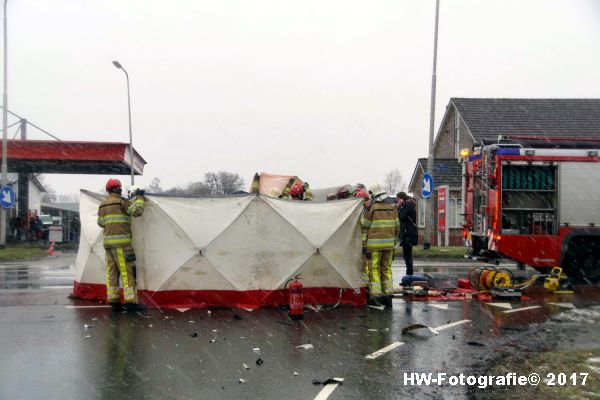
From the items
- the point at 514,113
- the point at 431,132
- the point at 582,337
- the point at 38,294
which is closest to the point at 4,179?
the point at 38,294

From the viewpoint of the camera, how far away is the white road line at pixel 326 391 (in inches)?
209

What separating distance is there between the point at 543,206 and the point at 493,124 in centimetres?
2029

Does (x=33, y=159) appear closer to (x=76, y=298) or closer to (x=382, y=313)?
(x=76, y=298)

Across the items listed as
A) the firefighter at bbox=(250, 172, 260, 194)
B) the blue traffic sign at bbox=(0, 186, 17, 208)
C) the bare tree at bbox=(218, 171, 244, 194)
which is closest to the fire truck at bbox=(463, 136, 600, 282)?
the firefighter at bbox=(250, 172, 260, 194)

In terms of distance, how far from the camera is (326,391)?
5488 millimetres

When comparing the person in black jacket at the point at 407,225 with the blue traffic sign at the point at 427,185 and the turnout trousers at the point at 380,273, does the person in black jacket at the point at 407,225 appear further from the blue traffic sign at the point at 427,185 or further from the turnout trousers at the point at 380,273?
the blue traffic sign at the point at 427,185

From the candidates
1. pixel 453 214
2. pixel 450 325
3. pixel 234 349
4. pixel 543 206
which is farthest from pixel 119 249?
pixel 453 214

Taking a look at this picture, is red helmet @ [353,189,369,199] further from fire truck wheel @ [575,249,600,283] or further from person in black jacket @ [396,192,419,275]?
fire truck wheel @ [575,249,600,283]

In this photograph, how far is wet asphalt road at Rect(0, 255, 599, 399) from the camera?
18.3 feet

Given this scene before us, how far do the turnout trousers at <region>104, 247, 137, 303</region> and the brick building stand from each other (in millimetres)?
22380

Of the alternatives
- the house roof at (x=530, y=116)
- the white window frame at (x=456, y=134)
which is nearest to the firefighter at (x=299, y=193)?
the house roof at (x=530, y=116)

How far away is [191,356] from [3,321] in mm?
3624

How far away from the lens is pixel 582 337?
7.85 meters

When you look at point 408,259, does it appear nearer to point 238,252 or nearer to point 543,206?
point 543,206
